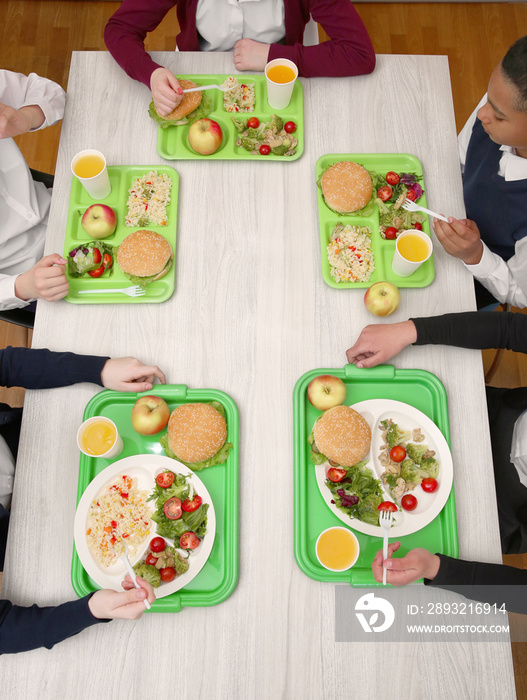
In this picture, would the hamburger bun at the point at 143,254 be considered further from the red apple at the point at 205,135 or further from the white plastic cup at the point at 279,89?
the white plastic cup at the point at 279,89

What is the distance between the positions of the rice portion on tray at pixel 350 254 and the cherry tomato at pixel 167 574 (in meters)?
0.72


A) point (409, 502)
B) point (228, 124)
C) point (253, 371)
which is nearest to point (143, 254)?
point (253, 371)

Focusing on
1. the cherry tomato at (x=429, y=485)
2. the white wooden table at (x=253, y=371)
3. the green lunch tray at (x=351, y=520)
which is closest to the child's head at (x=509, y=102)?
the white wooden table at (x=253, y=371)

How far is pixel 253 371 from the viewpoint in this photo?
3.87 ft

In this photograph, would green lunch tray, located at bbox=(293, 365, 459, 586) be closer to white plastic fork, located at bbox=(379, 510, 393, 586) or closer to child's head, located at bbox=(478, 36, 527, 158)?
white plastic fork, located at bbox=(379, 510, 393, 586)

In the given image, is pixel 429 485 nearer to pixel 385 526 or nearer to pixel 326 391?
pixel 385 526

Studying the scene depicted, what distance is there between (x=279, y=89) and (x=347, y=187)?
0.32 m

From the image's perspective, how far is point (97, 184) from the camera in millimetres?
1255

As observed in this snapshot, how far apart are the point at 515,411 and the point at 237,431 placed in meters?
0.76

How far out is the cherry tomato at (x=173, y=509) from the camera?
104 cm

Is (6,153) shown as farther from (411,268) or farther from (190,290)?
(411,268)

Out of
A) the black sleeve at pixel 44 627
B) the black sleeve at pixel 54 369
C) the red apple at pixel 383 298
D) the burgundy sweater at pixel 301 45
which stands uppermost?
the burgundy sweater at pixel 301 45

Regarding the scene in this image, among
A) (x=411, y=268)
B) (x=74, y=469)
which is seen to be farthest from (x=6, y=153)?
(x=411, y=268)

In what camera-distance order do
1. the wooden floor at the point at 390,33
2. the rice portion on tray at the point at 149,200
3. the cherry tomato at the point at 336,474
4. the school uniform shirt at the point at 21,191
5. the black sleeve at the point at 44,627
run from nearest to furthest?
the black sleeve at the point at 44,627 < the cherry tomato at the point at 336,474 < the rice portion on tray at the point at 149,200 < the school uniform shirt at the point at 21,191 < the wooden floor at the point at 390,33
